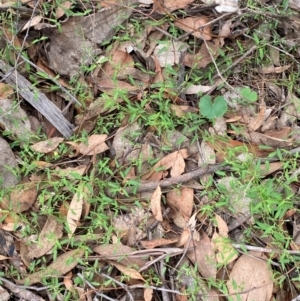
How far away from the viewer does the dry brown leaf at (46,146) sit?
2.20 m

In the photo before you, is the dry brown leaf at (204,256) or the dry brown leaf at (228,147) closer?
the dry brown leaf at (204,256)

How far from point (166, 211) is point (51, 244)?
50cm

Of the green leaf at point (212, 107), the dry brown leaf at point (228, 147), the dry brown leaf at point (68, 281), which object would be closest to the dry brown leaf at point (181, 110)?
the green leaf at point (212, 107)

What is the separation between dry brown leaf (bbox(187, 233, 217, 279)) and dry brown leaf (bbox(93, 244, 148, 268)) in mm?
198

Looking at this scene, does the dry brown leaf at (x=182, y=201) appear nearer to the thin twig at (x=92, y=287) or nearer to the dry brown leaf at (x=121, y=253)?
the dry brown leaf at (x=121, y=253)

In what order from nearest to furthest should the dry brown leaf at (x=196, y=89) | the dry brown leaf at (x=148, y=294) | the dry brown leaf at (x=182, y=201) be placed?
the dry brown leaf at (x=148, y=294), the dry brown leaf at (x=182, y=201), the dry brown leaf at (x=196, y=89)

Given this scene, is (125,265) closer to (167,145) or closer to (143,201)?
(143,201)

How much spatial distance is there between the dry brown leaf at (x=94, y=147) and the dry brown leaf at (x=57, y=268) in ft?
1.40

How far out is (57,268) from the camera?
208cm

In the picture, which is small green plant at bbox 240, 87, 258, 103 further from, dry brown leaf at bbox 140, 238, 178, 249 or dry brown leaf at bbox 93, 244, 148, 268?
dry brown leaf at bbox 93, 244, 148, 268

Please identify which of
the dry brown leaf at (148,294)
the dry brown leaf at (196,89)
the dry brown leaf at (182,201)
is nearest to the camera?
the dry brown leaf at (148,294)

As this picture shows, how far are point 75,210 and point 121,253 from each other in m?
0.27

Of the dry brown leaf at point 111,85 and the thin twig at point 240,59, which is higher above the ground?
the dry brown leaf at point 111,85

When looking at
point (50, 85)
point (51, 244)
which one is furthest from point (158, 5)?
point (51, 244)
